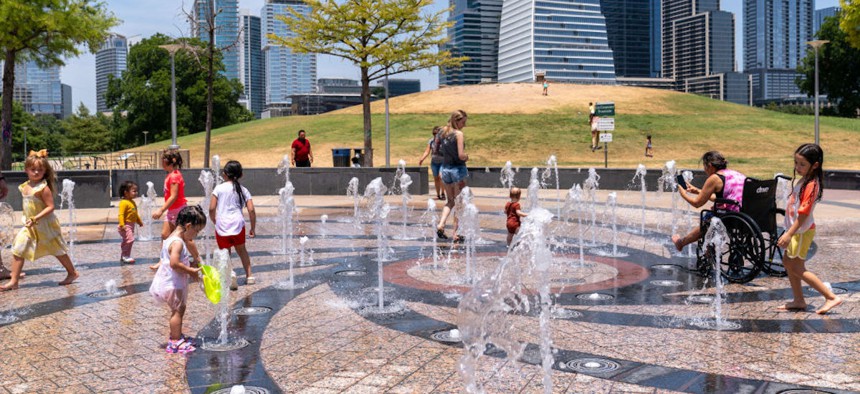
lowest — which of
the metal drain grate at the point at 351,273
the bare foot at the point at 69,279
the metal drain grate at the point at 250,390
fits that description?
the metal drain grate at the point at 250,390

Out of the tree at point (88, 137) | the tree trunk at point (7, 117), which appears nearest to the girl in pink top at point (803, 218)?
the tree trunk at point (7, 117)

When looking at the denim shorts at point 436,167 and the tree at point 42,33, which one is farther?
the tree at point 42,33

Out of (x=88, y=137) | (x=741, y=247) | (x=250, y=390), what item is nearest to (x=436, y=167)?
(x=741, y=247)

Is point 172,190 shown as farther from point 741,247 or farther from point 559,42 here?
point 559,42

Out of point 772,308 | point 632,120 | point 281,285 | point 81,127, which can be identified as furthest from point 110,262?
point 81,127

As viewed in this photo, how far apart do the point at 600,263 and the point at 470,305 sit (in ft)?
18.7

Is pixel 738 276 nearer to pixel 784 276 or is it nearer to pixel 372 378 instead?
pixel 784 276

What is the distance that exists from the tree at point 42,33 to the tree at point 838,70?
232 feet

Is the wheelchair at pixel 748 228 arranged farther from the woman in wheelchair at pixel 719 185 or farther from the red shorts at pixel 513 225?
the red shorts at pixel 513 225

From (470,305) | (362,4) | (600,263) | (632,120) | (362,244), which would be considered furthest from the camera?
(632,120)

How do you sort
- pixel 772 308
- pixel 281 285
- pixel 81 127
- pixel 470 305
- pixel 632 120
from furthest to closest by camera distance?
pixel 81 127
pixel 632 120
pixel 281 285
pixel 772 308
pixel 470 305

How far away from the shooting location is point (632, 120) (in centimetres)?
5359

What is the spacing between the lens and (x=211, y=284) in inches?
204

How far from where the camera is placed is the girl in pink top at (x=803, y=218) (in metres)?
6.15
